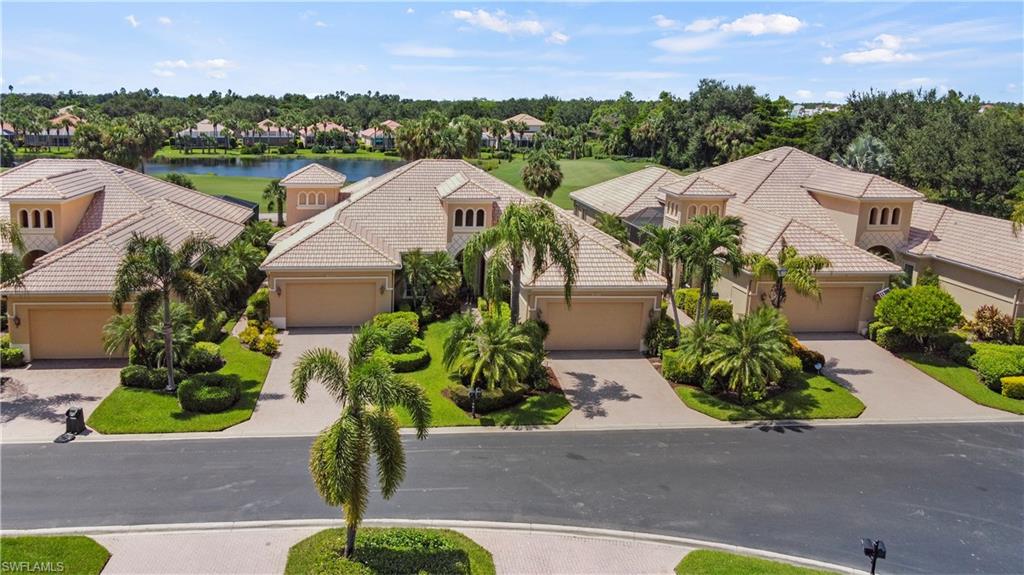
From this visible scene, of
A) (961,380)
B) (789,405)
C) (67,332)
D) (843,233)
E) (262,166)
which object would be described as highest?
(843,233)

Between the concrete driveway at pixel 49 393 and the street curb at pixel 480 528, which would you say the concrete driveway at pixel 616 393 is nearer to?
the street curb at pixel 480 528

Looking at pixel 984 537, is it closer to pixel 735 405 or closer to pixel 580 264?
pixel 735 405

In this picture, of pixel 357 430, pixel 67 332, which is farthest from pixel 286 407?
pixel 357 430

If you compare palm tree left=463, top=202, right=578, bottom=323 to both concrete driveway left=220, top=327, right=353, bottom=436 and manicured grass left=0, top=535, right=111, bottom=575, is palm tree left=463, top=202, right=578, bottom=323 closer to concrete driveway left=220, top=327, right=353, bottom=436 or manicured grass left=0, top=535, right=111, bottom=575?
concrete driveway left=220, top=327, right=353, bottom=436

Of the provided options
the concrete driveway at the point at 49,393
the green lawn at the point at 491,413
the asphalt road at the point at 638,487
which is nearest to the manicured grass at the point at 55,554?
the asphalt road at the point at 638,487

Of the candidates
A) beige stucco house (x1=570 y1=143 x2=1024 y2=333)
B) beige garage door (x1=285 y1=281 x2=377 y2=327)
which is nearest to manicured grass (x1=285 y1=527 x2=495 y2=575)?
beige garage door (x1=285 y1=281 x2=377 y2=327)

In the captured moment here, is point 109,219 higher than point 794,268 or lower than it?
lower

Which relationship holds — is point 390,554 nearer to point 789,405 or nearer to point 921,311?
point 789,405
